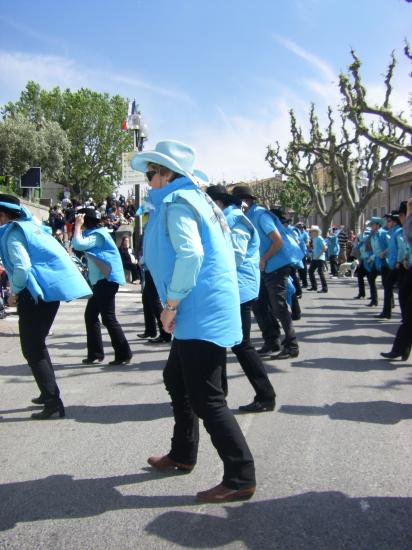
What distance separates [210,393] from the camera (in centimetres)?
315

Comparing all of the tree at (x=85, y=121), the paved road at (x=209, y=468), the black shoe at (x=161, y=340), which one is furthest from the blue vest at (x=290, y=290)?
the tree at (x=85, y=121)

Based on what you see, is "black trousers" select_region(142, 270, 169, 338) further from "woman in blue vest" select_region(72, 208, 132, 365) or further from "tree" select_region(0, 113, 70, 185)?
"tree" select_region(0, 113, 70, 185)

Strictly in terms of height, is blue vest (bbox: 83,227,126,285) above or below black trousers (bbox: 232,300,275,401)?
above

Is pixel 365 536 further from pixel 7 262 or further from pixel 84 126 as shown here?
pixel 84 126

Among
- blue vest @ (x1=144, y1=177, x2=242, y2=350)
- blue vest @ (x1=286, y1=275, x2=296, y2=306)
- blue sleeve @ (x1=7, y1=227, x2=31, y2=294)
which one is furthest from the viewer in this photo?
blue vest @ (x1=286, y1=275, x2=296, y2=306)

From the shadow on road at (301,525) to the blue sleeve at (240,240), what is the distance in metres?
2.24

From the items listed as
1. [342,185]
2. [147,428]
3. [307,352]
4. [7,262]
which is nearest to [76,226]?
[7,262]

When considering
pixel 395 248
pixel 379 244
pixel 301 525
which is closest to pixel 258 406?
pixel 301 525

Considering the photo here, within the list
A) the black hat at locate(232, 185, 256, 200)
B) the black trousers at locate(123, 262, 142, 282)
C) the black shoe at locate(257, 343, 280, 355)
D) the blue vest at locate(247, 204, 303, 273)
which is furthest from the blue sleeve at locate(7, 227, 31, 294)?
the black trousers at locate(123, 262, 142, 282)

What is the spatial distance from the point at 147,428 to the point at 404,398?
241cm

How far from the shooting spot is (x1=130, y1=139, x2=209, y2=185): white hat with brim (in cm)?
328

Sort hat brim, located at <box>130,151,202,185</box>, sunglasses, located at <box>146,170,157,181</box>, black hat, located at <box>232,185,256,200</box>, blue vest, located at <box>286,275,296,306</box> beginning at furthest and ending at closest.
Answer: blue vest, located at <box>286,275,296,306</box>, black hat, located at <box>232,185,256,200</box>, sunglasses, located at <box>146,170,157,181</box>, hat brim, located at <box>130,151,202,185</box>

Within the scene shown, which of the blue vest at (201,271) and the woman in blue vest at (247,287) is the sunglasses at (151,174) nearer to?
the blue vest at (201,271)

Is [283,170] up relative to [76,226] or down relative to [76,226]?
up
